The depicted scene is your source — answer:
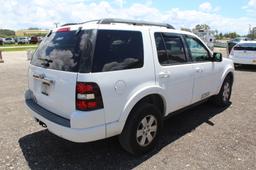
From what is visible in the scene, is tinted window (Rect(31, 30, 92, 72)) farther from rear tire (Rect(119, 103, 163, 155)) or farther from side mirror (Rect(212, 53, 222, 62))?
side mirror (Rect(212, 53, 222, 62))

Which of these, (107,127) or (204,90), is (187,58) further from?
(107,127)

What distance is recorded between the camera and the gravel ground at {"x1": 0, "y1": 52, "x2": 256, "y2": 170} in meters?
3.31

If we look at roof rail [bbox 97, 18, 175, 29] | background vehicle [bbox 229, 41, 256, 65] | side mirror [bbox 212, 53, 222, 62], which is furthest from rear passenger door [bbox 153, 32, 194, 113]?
background vehicle [bbox 229, 41, 256, 65]

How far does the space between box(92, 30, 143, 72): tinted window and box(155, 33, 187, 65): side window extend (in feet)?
1.43

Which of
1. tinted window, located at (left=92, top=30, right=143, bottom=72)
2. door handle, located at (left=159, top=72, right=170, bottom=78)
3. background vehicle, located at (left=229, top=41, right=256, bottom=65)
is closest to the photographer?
tinted window, located at (left=92, top=30, right=143, bottom=72)

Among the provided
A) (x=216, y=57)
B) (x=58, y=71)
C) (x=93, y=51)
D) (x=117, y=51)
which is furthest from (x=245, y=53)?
(x=58, y=71)

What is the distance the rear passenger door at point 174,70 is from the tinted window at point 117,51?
404mm

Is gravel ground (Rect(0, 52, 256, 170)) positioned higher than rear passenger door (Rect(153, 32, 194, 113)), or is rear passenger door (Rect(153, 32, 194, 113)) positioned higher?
rear passenger door (Rect(153, 32, 194, 113))

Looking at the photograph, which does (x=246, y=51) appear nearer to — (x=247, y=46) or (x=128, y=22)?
(x=247, y=46)

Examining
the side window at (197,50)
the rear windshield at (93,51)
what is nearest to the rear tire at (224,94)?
the side window at (197,50)

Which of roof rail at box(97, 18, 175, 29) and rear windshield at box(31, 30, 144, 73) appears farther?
roof rail at box(97, 18, 175, 29)

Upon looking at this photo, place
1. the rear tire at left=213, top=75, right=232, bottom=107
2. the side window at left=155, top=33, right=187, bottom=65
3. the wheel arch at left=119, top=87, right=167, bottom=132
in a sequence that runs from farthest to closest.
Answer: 1. the rear tire at left=213, top=75, right=232, bottom=107
2. the side window at left=155, top=33, right=187, bottom=65
3. the wheel arch at left=119, top=87, right=167, bottom=132

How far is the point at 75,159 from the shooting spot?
3.44 meters

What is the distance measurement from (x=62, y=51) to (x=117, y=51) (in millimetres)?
721
